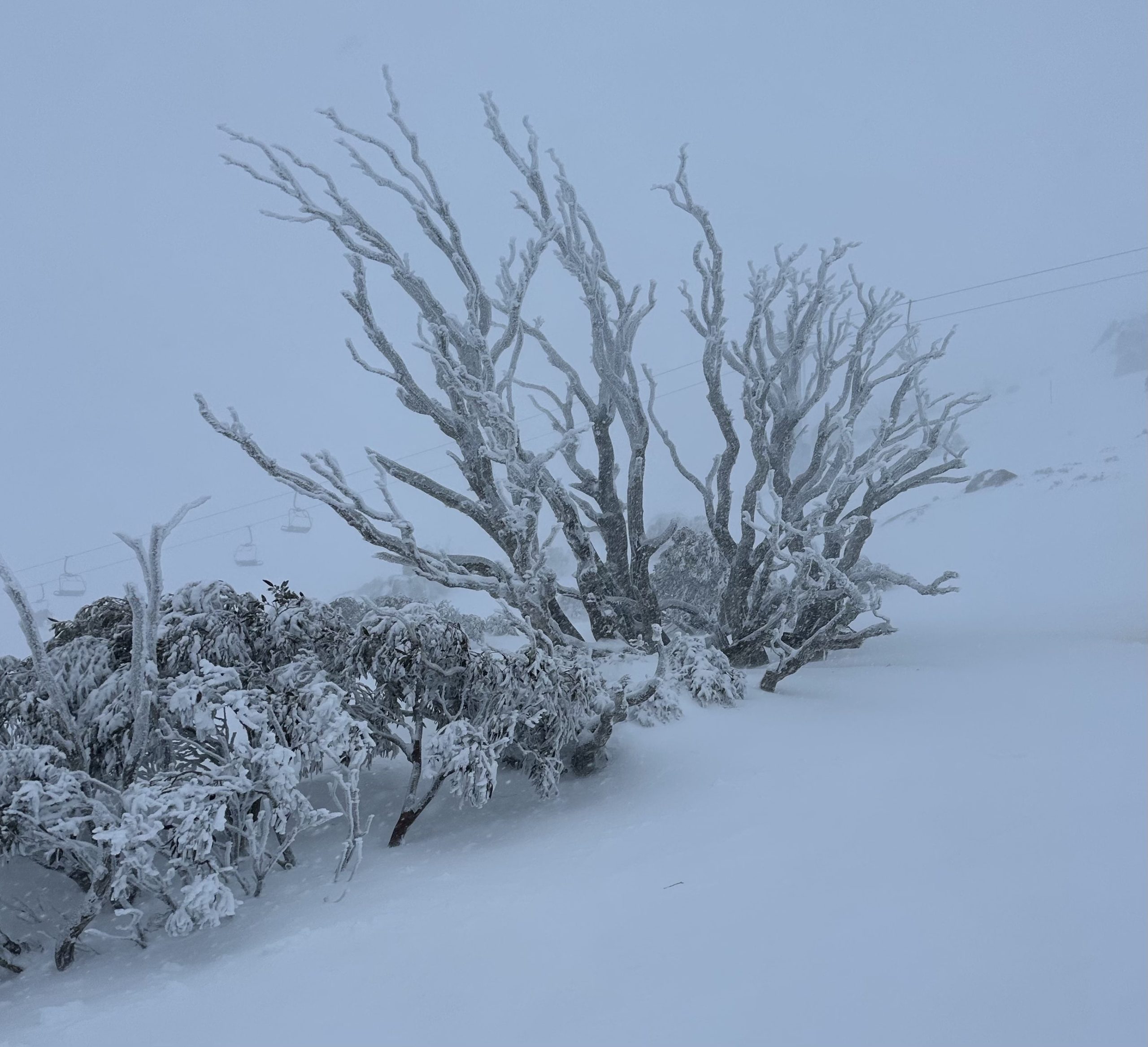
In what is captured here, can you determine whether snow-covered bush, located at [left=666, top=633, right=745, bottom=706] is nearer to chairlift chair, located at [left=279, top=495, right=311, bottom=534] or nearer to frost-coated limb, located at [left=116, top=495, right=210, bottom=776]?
frost-coated limb, located at [left=116, top=495, right=210, bottom=776]

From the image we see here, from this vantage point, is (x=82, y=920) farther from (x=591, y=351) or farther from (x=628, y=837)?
(x=591, y=351)

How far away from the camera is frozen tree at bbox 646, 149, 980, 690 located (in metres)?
9.12

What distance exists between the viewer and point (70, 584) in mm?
20125

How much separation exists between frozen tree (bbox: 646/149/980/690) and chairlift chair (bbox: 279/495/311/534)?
1014cm

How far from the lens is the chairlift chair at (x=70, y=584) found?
62.3 ft

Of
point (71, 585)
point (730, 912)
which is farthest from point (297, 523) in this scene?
point (730, 912)

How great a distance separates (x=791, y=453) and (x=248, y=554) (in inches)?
636

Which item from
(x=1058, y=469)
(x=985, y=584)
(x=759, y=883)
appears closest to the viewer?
(x=759, y=883)

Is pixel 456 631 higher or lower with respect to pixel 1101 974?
higher

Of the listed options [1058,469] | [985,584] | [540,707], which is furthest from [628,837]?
[1058,469]

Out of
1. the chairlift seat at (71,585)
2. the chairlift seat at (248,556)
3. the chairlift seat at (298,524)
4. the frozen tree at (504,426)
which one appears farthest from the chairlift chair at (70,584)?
the frozen tree at (504,426)

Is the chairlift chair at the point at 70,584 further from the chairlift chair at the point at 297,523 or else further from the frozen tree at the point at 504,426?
the frozen tree at the point at 504,426

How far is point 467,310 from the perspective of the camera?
8.93 m

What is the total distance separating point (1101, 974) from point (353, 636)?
4.71 m
